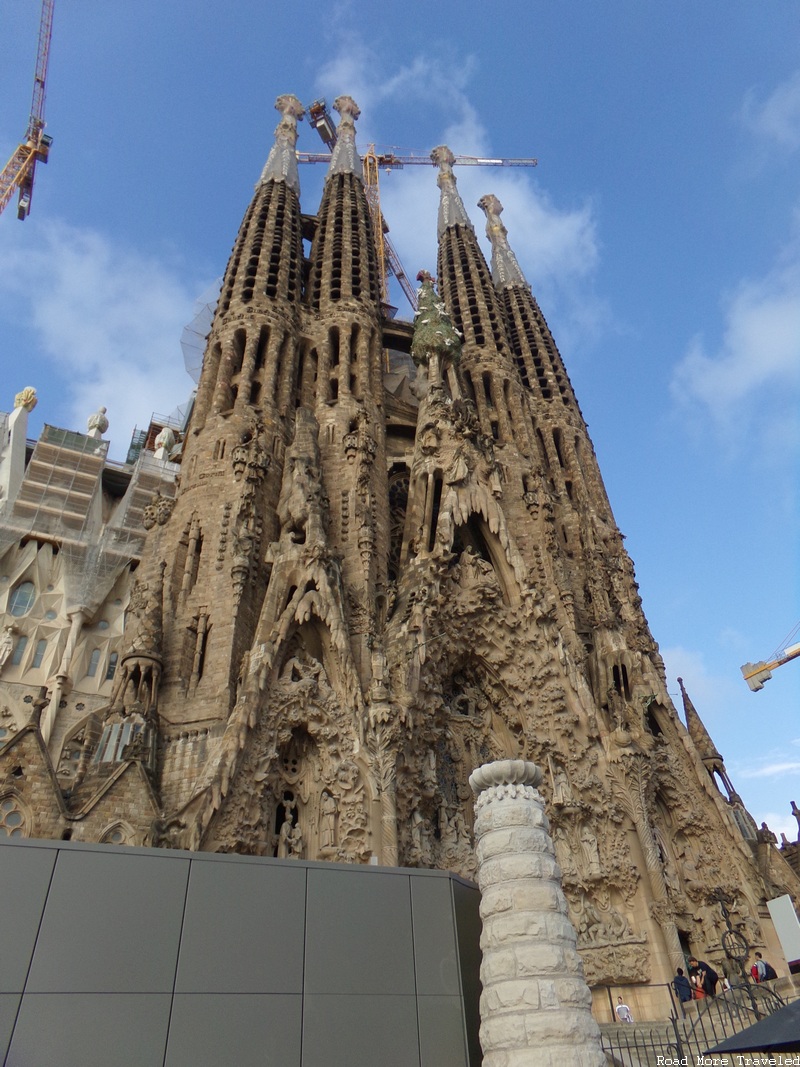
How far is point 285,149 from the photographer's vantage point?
1319 inches

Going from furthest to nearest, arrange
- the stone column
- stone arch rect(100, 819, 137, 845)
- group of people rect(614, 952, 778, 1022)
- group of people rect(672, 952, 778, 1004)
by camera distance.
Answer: group of people rect(672, 952, 778, 1004), group of people rect(614, 952, 778, 1022), stone arch rect(100, 819, 137, 845), the stone column

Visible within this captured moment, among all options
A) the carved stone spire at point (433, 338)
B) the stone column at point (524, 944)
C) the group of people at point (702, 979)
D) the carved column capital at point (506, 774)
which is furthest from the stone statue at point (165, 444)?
the stone column at point (524, 944)

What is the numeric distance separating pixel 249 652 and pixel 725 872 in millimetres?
12269

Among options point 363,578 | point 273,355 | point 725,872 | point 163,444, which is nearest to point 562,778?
point 725,872

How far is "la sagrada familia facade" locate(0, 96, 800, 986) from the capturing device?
1412 cm

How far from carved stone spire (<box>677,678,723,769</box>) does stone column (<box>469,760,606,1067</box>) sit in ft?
51.8

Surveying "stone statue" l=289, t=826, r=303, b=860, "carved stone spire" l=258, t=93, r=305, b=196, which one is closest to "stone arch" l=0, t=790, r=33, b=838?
"stone statue" l=289, t=826, r=303, b=860

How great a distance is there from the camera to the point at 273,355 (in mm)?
23172

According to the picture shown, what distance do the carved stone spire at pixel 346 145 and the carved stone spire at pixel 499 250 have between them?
8.22m

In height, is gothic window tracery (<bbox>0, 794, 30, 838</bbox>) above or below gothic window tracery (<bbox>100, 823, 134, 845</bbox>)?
above

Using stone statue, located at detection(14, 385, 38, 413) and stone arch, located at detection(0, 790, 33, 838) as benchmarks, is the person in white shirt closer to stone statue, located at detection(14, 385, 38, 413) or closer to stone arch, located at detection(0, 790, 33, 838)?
stone arch, located at detection(0, 790, 33, 838)

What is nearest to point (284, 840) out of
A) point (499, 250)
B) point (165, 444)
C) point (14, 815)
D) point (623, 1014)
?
point (14, 815)

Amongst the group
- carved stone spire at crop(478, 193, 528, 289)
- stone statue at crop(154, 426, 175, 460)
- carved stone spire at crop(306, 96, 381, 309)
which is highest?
carved stone spire at crop(478, 193, 528, 289)

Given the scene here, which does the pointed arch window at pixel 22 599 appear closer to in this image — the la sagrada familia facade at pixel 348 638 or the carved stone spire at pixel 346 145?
the la sagrada familia facade at pixel 348 638
